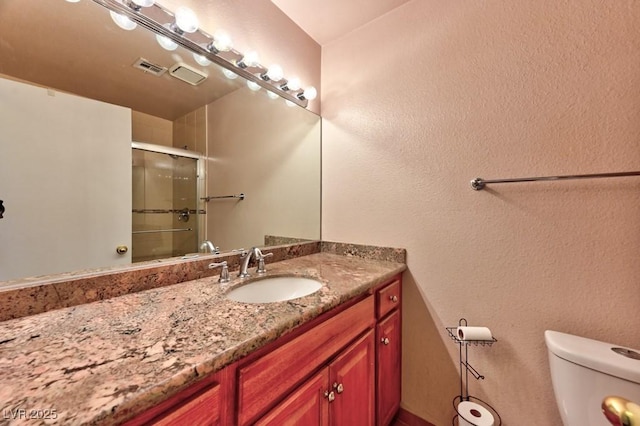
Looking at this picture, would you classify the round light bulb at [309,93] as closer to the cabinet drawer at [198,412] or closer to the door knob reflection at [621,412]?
the cabinet drawer at [198,412]

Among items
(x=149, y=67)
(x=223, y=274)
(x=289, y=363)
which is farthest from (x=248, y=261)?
(x=149, y=67)

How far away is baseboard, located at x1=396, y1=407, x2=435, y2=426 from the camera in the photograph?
1237 mm

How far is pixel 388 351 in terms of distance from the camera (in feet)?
3.86

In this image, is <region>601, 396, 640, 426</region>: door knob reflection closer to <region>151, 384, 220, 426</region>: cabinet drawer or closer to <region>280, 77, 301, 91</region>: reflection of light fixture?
<region>151, 384, 220, 426</region>: cabinet drawer

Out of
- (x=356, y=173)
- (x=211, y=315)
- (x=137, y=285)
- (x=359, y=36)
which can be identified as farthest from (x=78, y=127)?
(x=359, y=36)

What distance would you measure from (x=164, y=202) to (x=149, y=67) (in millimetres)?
560

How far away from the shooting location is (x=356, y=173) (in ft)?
4.88

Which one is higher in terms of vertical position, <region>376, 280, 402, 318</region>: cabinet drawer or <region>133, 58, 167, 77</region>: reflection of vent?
<region>133, 58, 167, 77</region>: reflection of vent

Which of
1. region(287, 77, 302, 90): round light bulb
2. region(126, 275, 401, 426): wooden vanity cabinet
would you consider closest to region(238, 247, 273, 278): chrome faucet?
region(126, 275, 401, 426): wooden vanity cabinet

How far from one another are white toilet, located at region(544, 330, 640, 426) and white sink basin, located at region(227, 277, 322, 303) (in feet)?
2.85

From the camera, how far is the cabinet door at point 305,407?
0.64 metres

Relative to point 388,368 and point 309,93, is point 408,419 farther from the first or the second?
point 309,93

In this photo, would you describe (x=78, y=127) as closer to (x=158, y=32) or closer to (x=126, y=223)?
(x=126, y=223)

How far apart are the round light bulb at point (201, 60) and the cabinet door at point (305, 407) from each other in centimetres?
137
